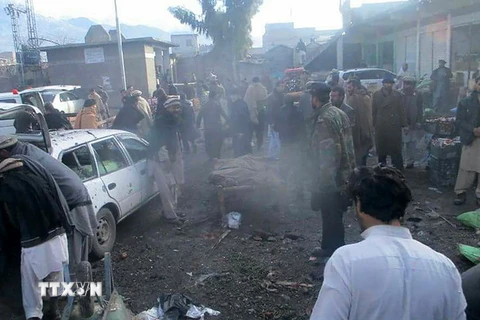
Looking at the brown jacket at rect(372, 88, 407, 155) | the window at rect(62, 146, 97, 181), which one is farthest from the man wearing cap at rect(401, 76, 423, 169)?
the window at rect(62, 146, 97, 181)

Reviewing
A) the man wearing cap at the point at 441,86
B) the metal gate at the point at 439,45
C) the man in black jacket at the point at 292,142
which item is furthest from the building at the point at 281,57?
the man in black jacket at the point at 292,142

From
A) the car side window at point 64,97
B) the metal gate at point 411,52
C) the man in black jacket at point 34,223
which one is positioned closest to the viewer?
the man in black jacket at point 34,223

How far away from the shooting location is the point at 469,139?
22.4 ft

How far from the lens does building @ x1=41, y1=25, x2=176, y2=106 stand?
26.1m

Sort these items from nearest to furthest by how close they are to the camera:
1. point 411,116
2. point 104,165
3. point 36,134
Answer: point 36,134 → point 104,165 → point 411,116

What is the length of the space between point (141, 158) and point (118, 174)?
2.95 ft

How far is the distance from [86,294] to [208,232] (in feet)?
11.0

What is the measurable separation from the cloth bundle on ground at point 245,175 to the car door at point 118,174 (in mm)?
1203

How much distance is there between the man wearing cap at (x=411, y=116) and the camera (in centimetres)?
890

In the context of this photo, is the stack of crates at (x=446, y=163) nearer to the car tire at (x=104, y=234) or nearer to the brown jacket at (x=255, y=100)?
the brown jacket at (x=255, y=100)

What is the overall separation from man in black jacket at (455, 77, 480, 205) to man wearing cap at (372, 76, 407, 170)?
1.34m

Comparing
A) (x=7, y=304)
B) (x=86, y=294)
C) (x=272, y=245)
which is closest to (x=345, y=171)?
(x=272, y=245)

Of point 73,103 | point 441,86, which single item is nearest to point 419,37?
point 441,86

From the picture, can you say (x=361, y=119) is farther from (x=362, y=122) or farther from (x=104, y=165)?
(x=104, y=165)
